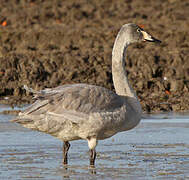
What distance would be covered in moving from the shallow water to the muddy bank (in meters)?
2.69

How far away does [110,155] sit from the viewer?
9375mm

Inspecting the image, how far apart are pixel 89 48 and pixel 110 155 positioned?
1074 cm

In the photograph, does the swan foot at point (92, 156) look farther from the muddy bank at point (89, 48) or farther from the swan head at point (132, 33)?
the muddy bank at point (89, 48)

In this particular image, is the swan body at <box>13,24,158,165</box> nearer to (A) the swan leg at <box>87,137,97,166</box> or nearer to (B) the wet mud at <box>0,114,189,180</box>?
(A) the swan leg at <box>87,137,97,166</box>

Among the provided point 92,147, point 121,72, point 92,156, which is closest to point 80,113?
point 92,147

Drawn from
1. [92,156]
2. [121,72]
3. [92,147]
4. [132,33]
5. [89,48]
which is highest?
[132,33]

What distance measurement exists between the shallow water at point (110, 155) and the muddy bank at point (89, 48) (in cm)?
269

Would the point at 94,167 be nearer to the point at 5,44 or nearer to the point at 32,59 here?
the point at 32,59

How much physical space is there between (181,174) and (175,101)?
646cm

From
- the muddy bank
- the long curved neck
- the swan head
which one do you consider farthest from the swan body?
the muddy bank

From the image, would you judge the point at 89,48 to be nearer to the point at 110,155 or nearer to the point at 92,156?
the point at 110,155

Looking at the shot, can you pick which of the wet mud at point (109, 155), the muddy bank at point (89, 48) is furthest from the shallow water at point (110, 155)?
the muddy bank at point (89, 48)

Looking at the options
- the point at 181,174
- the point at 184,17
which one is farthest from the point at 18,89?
the point at 184,17

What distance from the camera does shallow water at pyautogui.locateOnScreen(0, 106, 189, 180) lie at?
8.02m
